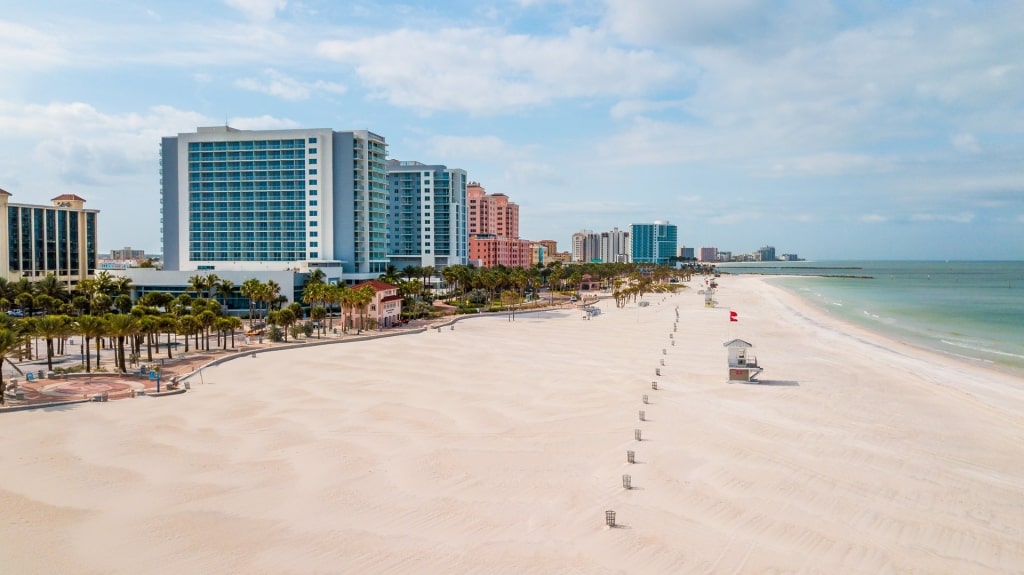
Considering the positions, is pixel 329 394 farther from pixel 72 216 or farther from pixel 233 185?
pixel 72 216

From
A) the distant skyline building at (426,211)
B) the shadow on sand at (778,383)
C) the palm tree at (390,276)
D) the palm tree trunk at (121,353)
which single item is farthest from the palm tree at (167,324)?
the distant skyline building at (426,211)

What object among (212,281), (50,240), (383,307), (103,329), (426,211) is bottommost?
(383,307)

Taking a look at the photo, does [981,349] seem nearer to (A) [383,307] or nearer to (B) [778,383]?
(B) [778,383]

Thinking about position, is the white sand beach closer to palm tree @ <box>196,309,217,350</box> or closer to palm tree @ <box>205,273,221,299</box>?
palm tree @ <box>196,309,217,350</box>

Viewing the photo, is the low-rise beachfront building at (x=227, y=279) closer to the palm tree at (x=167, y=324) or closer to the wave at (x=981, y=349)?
the palm tree at (x=167, y=324)

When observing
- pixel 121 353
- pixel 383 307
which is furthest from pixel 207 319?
pixel 383 307

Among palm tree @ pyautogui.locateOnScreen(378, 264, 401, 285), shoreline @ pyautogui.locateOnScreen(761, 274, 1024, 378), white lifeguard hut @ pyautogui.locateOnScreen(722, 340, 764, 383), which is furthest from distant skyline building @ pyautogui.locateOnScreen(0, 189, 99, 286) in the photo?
shoreline @ pyautogui.locateOnScreen(761, 274, 1024, 378)
